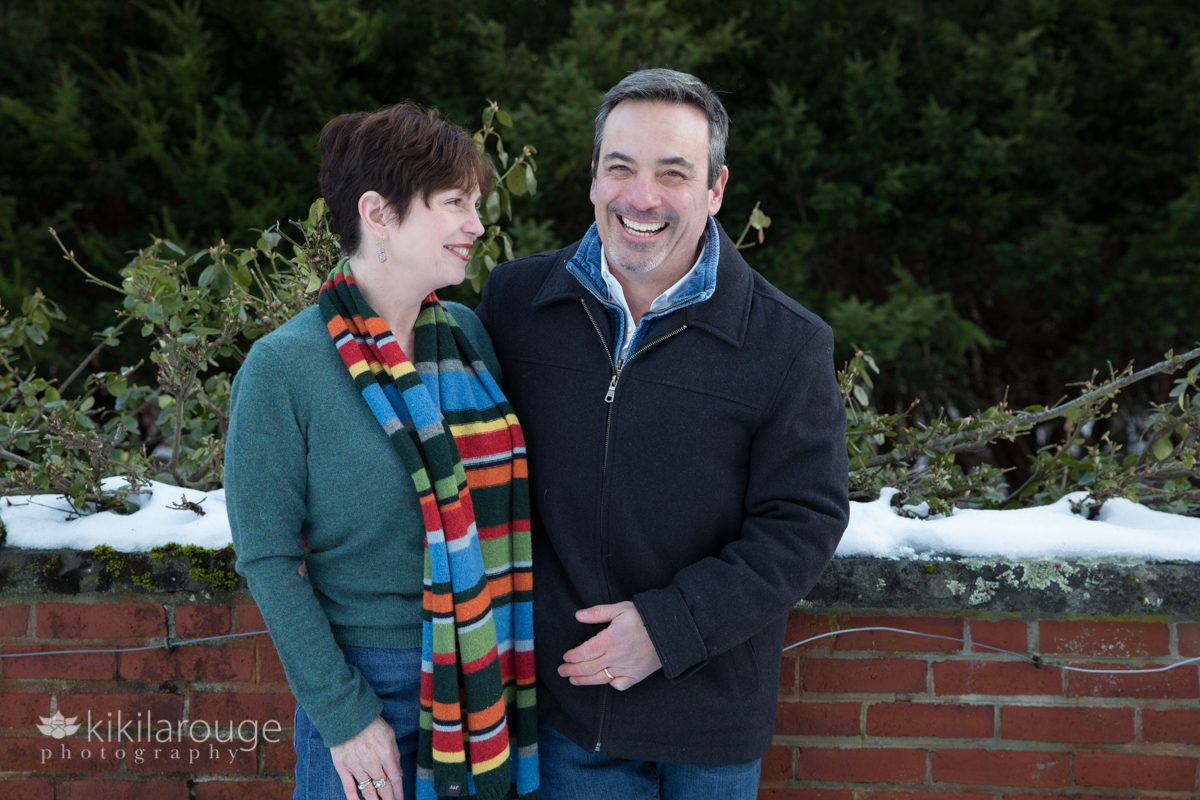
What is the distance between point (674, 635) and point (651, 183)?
0.87 meters

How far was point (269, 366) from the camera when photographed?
5.86ft

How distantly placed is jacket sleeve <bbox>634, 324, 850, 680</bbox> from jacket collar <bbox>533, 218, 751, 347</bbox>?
0.46 ft

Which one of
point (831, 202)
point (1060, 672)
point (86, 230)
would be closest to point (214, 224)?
point (86, 230)

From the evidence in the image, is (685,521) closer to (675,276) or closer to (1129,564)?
(675,276)

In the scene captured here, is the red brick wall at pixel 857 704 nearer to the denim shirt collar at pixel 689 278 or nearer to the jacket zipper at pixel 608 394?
the jacket zipper at pixel 608 394

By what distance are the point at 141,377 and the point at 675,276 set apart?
513 centimetres

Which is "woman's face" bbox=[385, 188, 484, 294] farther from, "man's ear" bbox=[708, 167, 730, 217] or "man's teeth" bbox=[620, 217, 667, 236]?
"man's ear" bbox=[708, 167, 730, 217]

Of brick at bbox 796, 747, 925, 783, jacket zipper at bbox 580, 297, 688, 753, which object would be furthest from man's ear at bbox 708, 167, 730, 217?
brick at bbox 796, 747, 925, 783

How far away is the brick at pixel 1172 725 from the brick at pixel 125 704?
2242mm

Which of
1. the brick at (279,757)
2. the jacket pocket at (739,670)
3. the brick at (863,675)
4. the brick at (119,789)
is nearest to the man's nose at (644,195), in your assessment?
the jacket pocket at (739,670)

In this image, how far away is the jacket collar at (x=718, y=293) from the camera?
2.03 meters

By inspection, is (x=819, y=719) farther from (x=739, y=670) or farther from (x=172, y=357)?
(x=172, y=357)

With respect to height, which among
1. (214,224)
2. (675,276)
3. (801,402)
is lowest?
(801,402)

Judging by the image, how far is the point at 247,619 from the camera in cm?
244
